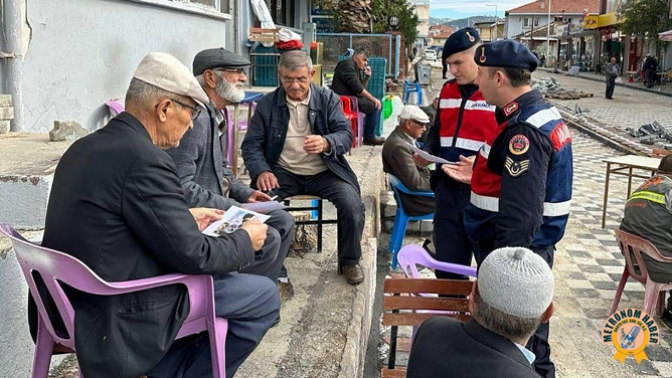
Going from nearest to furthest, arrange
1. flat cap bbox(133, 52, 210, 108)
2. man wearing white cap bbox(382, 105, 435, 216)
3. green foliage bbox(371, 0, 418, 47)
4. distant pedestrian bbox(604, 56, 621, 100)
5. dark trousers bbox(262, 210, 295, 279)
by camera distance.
→ flat cap bbox(133, 52, 210, 108)
dark trousers bbox(262, 210, 295, 279)
man wearing white cap bbox(382, 105, 435, 216)
green foliage bbox(371, 0, 418, 47)
distant pedestrian bbox(604, 56, 621, 100)

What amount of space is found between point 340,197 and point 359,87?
19.3 feet

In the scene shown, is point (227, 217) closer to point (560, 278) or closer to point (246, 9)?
point (560, 278)

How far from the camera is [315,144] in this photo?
13.3 feet

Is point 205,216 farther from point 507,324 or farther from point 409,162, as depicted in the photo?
point 409,162

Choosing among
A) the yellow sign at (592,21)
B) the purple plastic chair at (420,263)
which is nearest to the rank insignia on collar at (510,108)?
the purple plastic chair at (420,263)

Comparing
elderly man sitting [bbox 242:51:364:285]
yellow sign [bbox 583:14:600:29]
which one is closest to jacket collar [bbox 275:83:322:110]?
elderly man sitting [bbox 242:51:364:285]

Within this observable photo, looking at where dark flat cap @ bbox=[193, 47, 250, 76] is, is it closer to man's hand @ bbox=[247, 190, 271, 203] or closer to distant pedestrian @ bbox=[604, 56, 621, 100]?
man's hand @ bbox=[247, 190, 271, 203]

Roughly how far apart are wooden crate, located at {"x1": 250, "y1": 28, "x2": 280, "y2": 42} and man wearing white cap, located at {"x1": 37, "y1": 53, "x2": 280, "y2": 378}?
29.8 ft

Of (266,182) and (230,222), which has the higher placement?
(230,222)

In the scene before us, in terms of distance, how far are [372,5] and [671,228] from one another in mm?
19471

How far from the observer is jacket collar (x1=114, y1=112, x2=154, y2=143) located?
2150 mm

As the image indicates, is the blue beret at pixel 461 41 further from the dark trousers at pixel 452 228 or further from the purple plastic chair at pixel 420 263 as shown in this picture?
the purple plastic chair at pixel 420 263

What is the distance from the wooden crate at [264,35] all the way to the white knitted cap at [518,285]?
9.60m

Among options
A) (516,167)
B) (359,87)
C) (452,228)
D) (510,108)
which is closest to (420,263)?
(452,228)
